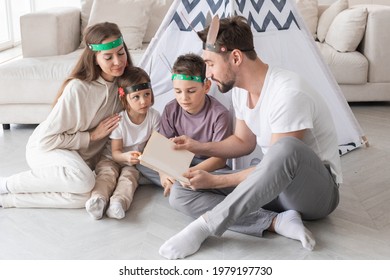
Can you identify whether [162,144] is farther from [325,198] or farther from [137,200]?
[325,198]

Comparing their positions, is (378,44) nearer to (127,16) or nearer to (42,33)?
(127,16)

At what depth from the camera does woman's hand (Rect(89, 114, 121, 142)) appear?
2.45m

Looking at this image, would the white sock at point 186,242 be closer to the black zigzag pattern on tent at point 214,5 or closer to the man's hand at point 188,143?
the man's hand at point 188,143

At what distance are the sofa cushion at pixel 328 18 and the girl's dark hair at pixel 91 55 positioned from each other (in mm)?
2048

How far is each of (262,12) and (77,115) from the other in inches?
41.2

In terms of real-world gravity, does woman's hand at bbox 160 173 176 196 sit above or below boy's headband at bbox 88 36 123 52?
below

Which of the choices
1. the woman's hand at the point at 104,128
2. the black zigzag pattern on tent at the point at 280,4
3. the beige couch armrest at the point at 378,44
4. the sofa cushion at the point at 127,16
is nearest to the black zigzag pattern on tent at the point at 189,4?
the black zigzag pattern on tent at the point at 280,4

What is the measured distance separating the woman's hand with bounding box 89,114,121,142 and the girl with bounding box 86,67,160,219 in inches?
0.9

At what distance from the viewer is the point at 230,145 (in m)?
2.31

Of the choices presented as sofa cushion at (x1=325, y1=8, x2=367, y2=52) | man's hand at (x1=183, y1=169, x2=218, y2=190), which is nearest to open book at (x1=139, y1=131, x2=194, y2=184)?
man's hand at (x1=183, y1=169, x2=218, y2=190)

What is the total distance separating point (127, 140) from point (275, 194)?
2.88ft

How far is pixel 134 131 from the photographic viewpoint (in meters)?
2.51

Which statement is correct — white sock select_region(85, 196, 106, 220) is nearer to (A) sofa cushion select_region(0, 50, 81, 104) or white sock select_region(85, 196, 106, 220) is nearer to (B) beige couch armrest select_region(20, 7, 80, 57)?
(A) sofa cushion select_region(0, 50, 81, 104)
